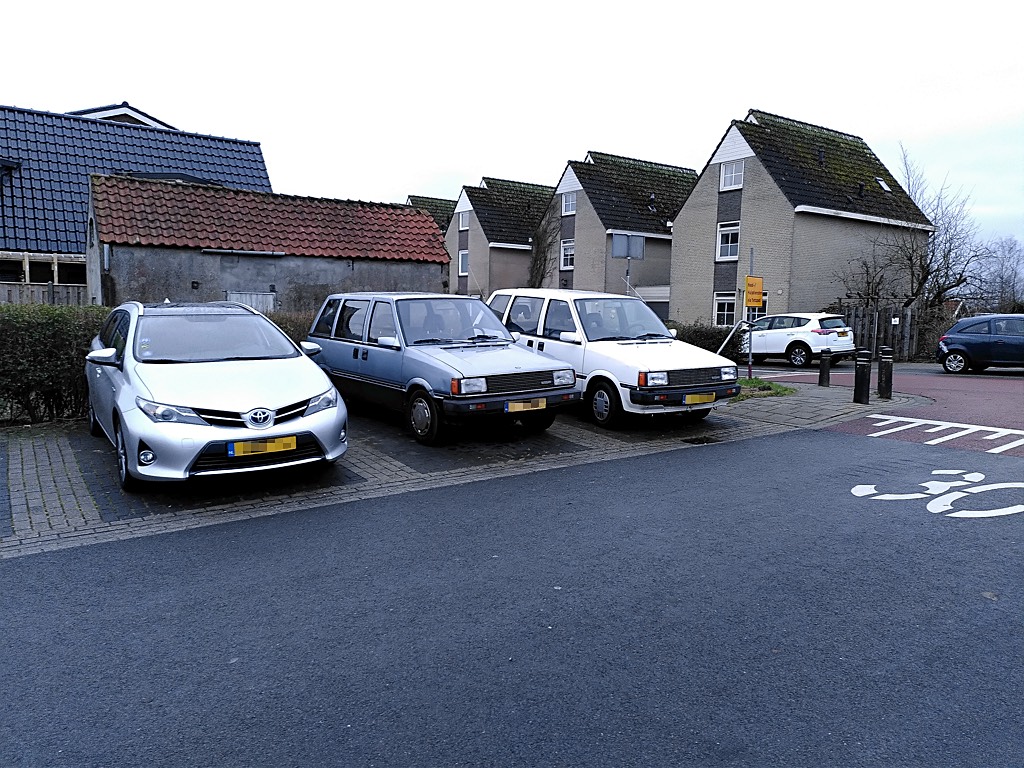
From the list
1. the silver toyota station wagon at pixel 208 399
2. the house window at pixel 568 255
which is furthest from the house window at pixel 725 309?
the silver toyota station wagon at pixel 208 399

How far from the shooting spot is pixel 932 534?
5879 mm

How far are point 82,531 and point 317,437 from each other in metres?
1.97

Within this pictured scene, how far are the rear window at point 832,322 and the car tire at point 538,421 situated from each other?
15.8 metres

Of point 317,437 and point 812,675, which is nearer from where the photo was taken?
point 812,675

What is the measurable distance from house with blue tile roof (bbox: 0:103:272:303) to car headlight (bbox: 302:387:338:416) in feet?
42.8

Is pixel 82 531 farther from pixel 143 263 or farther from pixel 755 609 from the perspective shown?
pixel 143 263

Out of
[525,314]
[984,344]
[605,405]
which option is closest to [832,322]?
[984,344]

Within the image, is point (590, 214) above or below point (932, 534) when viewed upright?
above

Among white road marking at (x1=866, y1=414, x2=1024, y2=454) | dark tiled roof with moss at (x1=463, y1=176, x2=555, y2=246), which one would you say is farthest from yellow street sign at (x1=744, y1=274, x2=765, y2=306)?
dark tiled roof with moss at (x1=463, y1=176, x2=555, y2=246)

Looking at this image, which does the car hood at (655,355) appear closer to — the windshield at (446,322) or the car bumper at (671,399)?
the car bumper at (671,399)

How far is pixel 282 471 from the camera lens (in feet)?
26.0

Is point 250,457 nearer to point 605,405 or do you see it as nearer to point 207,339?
point 207,339

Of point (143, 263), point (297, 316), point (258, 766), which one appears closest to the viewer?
point (258, 766)

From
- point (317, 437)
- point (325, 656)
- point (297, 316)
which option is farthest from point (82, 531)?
point (297, 316)
